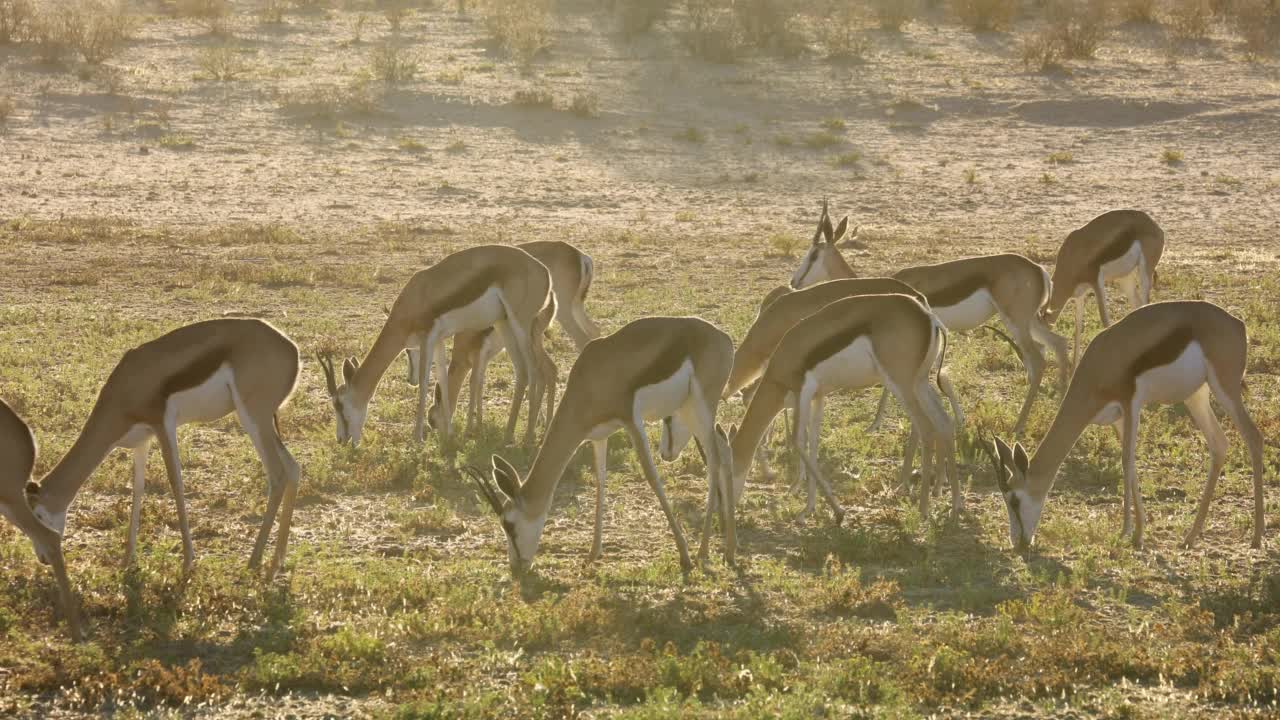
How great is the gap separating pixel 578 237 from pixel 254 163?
6488mm

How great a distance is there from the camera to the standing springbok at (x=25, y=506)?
6.92 meters

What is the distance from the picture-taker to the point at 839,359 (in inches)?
342

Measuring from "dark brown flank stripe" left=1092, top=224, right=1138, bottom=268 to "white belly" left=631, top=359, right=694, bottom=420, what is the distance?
593 centimetres

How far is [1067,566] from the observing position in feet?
26.6

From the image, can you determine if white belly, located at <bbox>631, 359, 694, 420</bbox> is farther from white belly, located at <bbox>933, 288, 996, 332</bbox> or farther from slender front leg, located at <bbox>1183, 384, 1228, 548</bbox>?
white belly, located at <bbox>933, 288, 996, 332</bbox>

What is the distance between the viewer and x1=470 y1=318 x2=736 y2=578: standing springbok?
782 cm

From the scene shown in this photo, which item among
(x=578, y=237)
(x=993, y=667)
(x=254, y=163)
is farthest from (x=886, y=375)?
(x=254, y=163)

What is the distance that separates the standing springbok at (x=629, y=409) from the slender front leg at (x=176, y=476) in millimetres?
1589

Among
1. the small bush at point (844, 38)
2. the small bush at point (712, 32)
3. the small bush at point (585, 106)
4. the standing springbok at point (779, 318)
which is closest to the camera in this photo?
the standing springbok at point (779, 318)

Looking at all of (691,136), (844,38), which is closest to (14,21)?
(691,136)

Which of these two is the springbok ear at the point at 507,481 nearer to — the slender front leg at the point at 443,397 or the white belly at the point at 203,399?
the white belly at the point at 203,399

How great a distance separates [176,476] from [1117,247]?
8630mm

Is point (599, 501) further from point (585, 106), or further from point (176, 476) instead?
point (585, 106)

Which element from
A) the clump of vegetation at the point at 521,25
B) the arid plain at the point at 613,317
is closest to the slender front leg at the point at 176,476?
the arid plain at the point at 613,317
